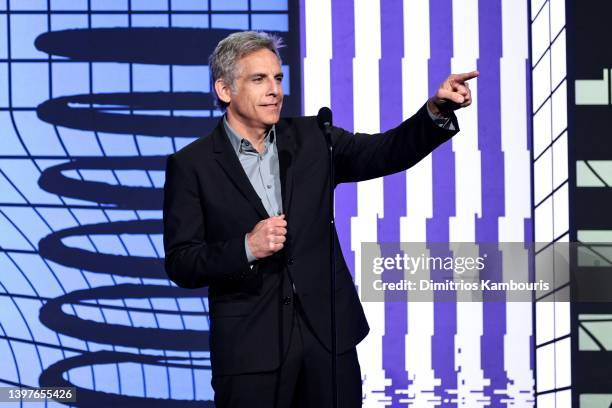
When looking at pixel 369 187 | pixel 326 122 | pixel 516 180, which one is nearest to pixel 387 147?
pixel 326 122

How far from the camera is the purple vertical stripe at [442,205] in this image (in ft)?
14.6

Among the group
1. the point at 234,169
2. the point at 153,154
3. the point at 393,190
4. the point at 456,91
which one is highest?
the point at 153,154

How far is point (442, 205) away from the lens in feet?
14.7

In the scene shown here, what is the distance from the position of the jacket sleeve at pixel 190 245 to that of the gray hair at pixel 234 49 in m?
0.26

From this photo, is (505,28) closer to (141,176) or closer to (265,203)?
(141,176)

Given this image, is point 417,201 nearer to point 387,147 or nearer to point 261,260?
point 387,147

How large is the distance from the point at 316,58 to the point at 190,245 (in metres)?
2.35

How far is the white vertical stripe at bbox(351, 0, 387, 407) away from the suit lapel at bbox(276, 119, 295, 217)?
197 cm

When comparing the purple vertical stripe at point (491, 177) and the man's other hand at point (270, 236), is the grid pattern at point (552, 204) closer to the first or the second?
the purple vertical stripe at point (491, 177)

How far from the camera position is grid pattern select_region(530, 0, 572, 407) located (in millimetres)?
4375

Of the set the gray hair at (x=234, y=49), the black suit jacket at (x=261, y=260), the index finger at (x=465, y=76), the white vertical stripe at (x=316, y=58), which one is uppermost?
the white vertical stripe at (x=316, y=58)

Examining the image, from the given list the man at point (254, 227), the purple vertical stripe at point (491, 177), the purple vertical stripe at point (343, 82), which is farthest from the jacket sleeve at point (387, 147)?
the purple vertical stripe at point (491, 177)

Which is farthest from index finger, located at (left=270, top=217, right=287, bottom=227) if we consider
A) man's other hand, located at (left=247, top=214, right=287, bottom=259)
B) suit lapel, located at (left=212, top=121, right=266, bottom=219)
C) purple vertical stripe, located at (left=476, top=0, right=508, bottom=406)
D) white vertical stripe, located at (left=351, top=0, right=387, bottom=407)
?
purple vertical stripe, located at (left=476, top=0, right=508, bottom=406)

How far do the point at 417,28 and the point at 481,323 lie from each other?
4.73 ft
